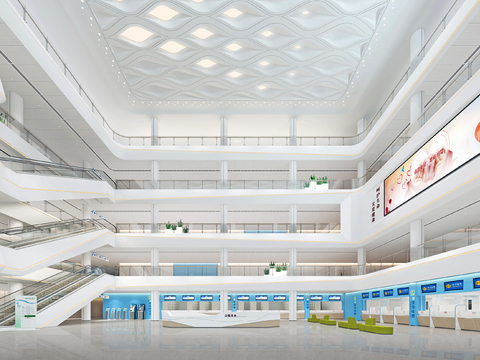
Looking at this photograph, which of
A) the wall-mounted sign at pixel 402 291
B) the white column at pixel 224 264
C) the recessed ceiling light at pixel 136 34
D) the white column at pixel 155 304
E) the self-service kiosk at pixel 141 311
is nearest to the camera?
the wall-mounted sign at pixel 402 291

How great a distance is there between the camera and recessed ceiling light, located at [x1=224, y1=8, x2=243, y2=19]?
20.8 metres

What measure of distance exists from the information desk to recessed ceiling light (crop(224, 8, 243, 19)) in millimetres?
12893

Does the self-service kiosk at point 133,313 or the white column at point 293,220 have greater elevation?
the white column at point 293,220

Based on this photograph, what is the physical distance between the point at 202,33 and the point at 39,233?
11718mm

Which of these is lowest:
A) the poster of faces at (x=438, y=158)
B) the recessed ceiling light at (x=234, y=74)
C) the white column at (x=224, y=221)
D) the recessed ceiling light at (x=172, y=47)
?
the white column at (x=224, y=221)

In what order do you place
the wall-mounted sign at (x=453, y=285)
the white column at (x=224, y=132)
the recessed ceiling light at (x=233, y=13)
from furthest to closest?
the white column at (x=224, y=132) → the recessed ceiling light at (x=233, y=13) → the wall-mounted sign at (x=453, y=285)

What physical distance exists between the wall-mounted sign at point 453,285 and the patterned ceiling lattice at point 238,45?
11.6 meters

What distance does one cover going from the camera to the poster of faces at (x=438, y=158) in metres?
14.5

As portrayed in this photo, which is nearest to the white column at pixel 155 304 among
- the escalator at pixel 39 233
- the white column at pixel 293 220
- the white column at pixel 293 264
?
the escalator at pixel 39 233

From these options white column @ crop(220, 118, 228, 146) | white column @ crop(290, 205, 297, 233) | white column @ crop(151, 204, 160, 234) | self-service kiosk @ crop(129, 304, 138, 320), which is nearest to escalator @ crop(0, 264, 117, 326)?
white column @ crop(151, 204, 160, 234)

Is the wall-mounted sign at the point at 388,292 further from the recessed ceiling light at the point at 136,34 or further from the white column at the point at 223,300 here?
the recessed ceiling light at the point at 136,34

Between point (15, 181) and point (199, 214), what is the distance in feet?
69.4

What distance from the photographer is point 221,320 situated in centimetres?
1688

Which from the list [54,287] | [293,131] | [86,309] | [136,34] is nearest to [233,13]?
[136,34]
